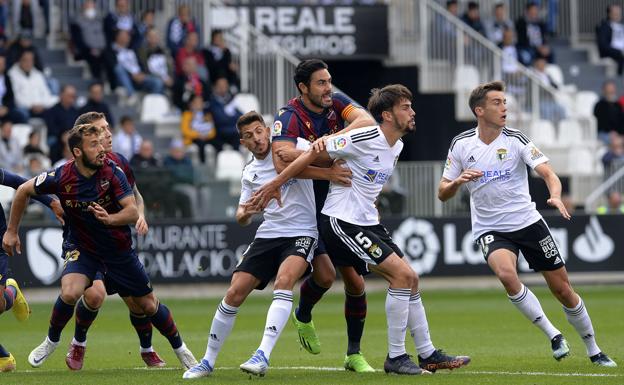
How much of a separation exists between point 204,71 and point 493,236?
15.9 metres

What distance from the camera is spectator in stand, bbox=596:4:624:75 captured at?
106 feet

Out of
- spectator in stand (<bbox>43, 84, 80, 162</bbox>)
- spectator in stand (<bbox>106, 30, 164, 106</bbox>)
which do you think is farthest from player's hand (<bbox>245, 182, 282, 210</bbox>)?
spectator in stand (<bbox>106, 30, 164, 106</bbox>)

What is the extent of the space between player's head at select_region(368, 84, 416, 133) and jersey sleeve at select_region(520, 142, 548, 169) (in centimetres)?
115

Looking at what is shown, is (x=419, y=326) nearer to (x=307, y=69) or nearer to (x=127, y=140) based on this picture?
(x=307, y=69)

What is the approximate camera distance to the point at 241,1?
29594 mm

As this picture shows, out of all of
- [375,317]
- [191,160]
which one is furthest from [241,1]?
[375,317]

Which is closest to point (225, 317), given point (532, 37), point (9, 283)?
point (9, 283)

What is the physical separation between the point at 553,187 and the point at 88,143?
388 centimetres

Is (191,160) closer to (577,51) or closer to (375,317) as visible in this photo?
(375,317)

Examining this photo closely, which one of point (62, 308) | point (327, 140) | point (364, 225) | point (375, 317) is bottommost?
point (375, 317)

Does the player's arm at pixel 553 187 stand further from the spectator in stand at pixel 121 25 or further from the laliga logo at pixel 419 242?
the spectator in stand at pixel 121 25

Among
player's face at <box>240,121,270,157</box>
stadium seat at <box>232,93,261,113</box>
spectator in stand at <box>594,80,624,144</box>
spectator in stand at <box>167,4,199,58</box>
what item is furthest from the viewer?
spectator in stand at <box>594,80,624,144</box>

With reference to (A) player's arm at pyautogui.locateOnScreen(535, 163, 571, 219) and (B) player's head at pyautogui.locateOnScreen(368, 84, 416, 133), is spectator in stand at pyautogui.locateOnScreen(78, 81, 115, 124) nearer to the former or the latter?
(B) player's head at pyautogui.locateOnScreen(368, 84, 416, 133)

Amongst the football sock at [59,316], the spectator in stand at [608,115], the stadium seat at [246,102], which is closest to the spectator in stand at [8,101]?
the stadium seat at [246,102]
